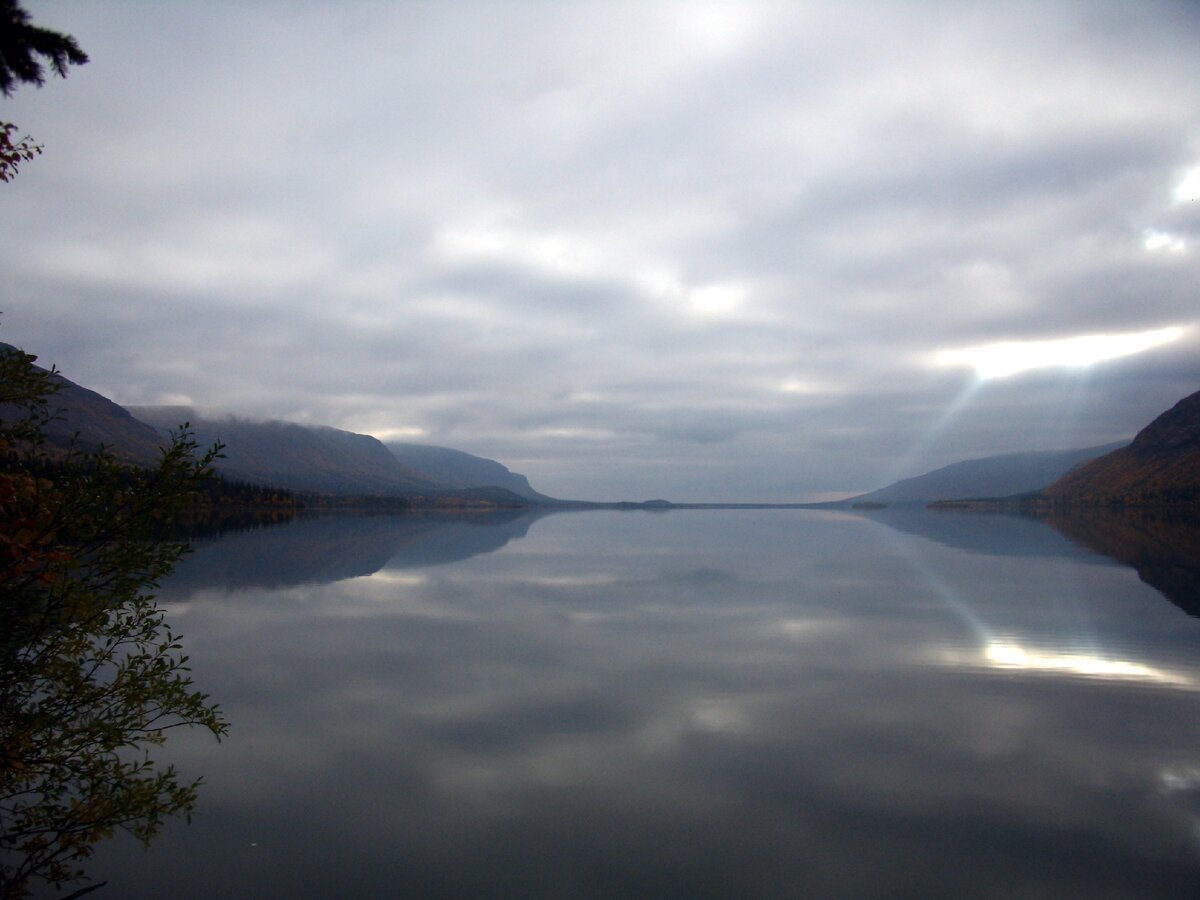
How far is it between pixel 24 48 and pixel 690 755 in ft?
48.1

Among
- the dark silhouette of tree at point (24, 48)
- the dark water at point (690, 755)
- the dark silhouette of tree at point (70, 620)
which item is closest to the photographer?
the dark silhouette of tree at point (24, 48)

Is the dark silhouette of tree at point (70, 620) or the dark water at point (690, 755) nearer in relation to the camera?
the dark silhouette of tree at point (70, 620)

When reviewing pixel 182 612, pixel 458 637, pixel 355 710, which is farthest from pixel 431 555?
pixel 355 710

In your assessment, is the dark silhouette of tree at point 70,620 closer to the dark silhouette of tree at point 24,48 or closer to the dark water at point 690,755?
the dark water at point 690,755

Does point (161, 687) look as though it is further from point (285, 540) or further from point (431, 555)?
point (285, 540)

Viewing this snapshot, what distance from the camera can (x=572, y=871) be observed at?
33.2ft

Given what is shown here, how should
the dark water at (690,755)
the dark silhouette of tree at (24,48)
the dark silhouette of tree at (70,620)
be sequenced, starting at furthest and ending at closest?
the dark water at (690,755) → the dark silhouette of tree at (70,620) → the dark silhouette of tree at (24,48)

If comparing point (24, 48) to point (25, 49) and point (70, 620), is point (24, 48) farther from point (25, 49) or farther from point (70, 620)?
point (70, 620)

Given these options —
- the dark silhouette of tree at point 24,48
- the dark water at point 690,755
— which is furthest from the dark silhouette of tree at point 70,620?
the dark silhouette of tree at point 24,48

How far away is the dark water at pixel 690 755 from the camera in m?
10.2

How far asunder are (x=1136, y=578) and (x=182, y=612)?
53267 mm

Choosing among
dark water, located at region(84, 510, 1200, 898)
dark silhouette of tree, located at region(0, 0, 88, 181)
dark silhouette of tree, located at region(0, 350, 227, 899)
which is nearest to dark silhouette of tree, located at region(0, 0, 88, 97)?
dark silhouette of tree, located at region(0, 0, 88, 181)

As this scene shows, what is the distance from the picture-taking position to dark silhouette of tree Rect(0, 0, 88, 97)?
271 inches

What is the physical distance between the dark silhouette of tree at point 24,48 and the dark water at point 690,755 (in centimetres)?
1015
